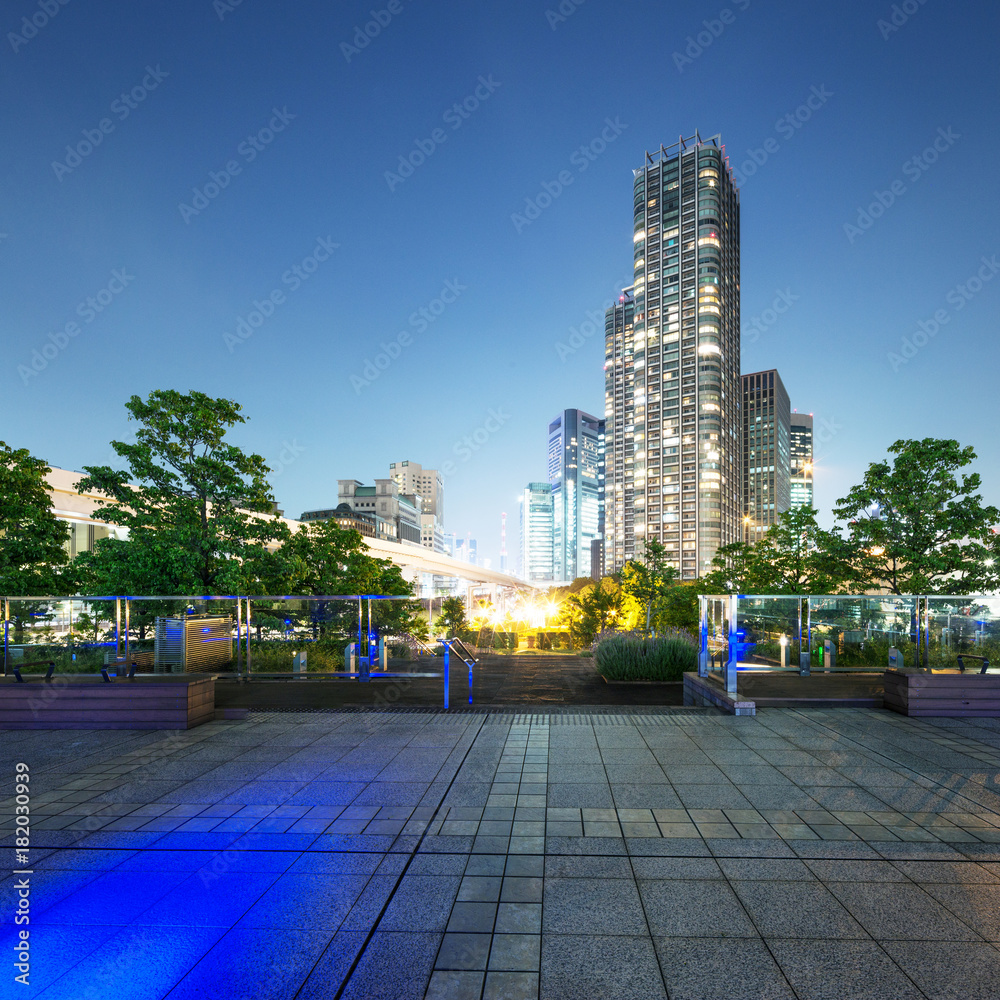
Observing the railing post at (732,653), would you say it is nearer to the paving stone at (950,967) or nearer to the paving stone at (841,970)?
the paving stone at (950,967)

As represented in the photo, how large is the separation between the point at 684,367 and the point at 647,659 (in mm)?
151137

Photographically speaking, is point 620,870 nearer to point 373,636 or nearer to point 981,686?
point 981,686

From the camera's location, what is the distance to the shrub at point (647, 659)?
12672mm

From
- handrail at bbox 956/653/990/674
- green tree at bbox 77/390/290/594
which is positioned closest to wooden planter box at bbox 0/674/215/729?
green tree at bbox 77/390/290/594

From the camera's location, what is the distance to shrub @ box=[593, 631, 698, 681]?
12.7 meters

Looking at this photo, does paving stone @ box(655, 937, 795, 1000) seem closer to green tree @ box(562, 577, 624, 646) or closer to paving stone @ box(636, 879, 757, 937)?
paving stone @ box(636, 879, 757, 937)

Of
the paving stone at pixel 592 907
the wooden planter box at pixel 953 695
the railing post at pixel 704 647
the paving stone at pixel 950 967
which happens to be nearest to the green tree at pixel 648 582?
the railing post at pixel 704 647

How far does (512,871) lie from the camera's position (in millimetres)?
4207

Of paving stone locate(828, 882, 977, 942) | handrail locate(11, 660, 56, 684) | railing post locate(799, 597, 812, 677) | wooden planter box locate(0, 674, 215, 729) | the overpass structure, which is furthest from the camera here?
the overpass structure

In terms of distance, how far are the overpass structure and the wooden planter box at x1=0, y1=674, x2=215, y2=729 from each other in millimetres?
7557

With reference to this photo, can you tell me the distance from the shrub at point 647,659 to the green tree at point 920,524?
400 inches

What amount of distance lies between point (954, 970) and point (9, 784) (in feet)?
27.0

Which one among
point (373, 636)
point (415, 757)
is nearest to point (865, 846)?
point (415, 757)

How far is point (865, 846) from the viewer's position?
458cm
